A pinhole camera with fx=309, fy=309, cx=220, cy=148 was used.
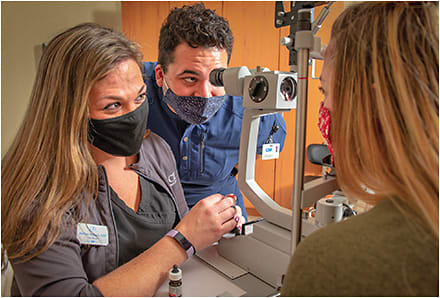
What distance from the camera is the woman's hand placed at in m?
1.02

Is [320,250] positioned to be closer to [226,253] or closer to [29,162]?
[226,253]

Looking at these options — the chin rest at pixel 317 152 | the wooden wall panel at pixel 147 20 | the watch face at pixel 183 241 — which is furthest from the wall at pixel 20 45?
the watch face at pixel 183 241

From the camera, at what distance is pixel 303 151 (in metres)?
0.77

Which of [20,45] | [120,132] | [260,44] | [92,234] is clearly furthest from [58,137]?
[20,45]

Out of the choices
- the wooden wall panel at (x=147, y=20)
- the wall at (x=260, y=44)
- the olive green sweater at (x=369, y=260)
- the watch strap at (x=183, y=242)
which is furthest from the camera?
the wooden wall panel at (x=147, y=20)

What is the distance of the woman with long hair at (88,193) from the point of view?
0.82 meters

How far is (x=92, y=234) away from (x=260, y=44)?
285 centimetres

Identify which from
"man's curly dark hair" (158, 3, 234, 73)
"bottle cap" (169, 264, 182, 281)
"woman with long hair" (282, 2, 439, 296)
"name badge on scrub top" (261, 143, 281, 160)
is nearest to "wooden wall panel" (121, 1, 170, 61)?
"man's curly dark hair" (158, 3, 234, 73)

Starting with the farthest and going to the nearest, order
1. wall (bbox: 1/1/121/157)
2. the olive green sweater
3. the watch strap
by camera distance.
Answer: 1. wall (bbox: 1/1/121/157)
2. the watch strap
3. the olive green sweater

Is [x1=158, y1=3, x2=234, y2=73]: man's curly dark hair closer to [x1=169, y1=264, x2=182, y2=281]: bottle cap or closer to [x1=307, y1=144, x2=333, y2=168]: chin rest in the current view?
[x1=169, y1=264, x2=182, y2=281]: bottle cap

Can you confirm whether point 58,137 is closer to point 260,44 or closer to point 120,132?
point 120,132

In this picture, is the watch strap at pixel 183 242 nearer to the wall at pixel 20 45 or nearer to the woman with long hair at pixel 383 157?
the woman with long hair at pixel 383 157

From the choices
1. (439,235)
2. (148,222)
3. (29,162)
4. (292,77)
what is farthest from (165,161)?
(439,235)

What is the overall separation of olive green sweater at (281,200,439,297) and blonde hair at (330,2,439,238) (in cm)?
4
